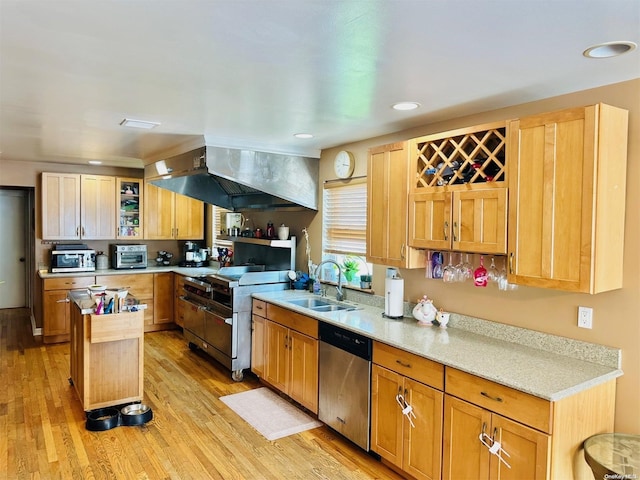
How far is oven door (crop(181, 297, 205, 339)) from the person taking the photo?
503 centimetres

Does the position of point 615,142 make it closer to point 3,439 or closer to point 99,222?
point 3,439

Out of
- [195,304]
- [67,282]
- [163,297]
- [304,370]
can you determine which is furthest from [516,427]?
[67,282]

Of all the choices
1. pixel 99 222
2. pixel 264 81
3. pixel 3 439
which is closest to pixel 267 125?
pixel 264 81

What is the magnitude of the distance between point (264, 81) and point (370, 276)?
2.09 m

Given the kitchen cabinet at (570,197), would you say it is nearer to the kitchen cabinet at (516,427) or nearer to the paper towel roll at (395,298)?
the kitchen cabinet at (516,427)

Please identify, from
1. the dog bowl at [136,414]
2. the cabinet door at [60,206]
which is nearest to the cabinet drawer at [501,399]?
the dog bowl at [136,414]

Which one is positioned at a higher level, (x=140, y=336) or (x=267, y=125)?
(x=267, y=125)

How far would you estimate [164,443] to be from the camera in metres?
3.25

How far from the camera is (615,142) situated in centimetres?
221

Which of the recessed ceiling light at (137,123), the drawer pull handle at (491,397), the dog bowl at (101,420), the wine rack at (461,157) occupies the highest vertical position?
the recessed ceiling light at (137,123)

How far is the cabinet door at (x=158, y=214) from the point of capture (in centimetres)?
657

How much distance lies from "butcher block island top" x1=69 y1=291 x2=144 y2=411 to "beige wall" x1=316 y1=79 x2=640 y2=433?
2592 millimetres

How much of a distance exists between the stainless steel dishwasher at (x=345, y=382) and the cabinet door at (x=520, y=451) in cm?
96

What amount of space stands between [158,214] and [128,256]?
2.45 ft
